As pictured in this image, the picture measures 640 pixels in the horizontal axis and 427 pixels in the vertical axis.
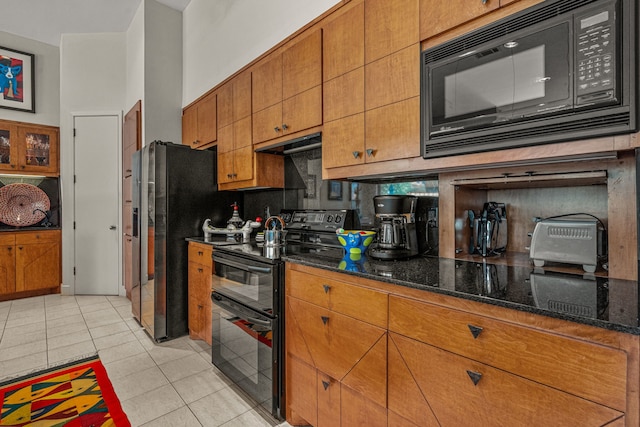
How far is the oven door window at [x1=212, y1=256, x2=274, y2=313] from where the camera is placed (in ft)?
5.94

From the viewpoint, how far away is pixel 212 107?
322cm

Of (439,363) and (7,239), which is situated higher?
(7,239)

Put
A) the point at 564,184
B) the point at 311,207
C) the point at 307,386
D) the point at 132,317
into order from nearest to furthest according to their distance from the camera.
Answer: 1. the point at 564,184
2. the point at 307,386
3. the point at 311,207
4. the point at 132,317

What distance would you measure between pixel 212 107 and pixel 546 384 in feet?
10.6

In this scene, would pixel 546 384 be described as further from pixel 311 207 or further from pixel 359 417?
pixel 311 207

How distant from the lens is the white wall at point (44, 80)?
4477 millimetres

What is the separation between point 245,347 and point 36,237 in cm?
409

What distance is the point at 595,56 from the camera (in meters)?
1.01

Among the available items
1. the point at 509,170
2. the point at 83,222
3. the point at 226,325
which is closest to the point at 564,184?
the point at 509,170

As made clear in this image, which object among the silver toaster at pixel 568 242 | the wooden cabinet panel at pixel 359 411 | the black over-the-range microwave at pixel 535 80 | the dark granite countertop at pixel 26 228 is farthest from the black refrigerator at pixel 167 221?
the silver toaster at pixel 568 242

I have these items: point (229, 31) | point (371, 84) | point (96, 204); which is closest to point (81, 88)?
point (96, 204)

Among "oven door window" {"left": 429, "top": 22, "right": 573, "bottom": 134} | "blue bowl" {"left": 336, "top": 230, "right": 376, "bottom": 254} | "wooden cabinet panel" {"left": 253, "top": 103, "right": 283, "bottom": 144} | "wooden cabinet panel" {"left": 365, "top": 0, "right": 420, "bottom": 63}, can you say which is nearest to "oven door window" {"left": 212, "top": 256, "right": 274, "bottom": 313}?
"blue bowl" {"left": 336, "top": 230, "right": 376, "bottom": 254}

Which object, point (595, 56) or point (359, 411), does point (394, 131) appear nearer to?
point (595, 56)

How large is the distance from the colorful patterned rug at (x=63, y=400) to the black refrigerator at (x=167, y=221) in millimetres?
618
